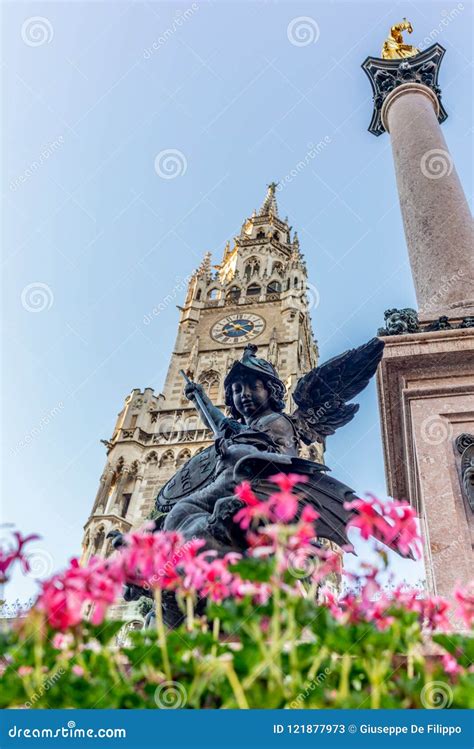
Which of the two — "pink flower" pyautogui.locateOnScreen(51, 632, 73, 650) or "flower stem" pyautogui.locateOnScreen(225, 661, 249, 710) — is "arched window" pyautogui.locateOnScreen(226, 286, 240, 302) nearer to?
"pink flower" pyautogui.locateOnScreen(51, 632, 73, 650)

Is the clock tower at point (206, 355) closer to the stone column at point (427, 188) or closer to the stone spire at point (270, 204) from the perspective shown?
the stone spire at point (270, 204)

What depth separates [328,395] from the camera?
546 centimetres

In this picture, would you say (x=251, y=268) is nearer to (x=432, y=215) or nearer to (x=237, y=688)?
(x=432, y=215)

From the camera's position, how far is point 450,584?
366 cm

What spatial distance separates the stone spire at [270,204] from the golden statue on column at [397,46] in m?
62.5

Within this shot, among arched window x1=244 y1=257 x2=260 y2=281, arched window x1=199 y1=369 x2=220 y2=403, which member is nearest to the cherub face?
arched window x1=199 y1=369 x2=220 y2=403

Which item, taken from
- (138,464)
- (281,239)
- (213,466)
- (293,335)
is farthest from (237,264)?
(213,466)

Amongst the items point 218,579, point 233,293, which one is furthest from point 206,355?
point 218,579

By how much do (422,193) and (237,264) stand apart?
56.2m

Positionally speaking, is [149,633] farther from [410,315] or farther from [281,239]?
[281,239]

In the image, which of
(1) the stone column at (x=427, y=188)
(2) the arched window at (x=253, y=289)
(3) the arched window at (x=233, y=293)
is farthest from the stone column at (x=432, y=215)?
(2) the arched window at (x=253, y=289)

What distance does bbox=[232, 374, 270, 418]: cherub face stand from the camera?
5.32 metres

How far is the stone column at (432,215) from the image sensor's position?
6.16 m

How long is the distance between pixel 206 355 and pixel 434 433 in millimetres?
44379
